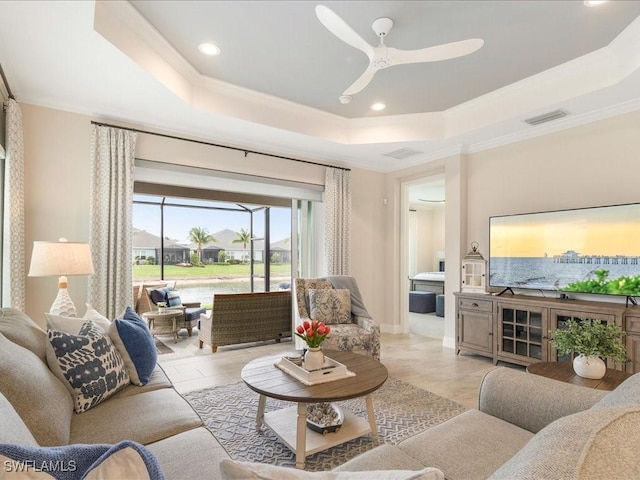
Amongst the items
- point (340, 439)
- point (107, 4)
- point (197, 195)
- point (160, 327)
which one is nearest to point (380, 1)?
point (107, 4)

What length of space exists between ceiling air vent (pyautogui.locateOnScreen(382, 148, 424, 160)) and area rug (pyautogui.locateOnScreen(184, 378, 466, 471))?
9.91ft

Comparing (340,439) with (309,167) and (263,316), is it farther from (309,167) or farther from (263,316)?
(309,167)

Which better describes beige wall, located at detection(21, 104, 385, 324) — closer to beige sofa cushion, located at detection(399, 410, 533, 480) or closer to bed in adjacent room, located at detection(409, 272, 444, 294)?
beige sofa cushion, located at detection(399, 410, 533, 480)

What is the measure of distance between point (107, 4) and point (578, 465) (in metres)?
3.27

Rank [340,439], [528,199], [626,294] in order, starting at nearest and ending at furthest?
1. [340,439]
2. [626,294]
3. [528,199]

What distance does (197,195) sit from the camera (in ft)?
17.3

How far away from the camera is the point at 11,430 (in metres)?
0.84

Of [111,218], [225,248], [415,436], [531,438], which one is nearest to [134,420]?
[415,436]

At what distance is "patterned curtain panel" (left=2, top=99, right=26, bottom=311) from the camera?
10.1 feet

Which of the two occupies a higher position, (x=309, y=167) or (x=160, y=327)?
(x=309, y=167)

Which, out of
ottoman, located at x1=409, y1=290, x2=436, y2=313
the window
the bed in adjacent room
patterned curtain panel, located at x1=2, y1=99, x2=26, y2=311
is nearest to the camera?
patterned curtain panel, located at x1=2, y1=99, x2=26, y2=311

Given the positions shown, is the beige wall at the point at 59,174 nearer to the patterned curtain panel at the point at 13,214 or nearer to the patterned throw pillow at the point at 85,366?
the patterned curtain panel at the point at 13,214

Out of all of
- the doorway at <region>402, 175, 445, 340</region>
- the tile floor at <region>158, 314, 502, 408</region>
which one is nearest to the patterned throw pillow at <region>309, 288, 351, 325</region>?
the tile floor at <region>158, 314, 502, 408</region>

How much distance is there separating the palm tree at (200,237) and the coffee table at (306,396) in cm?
545
